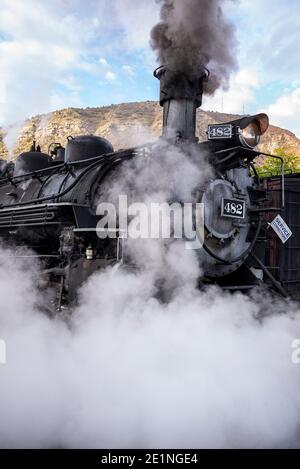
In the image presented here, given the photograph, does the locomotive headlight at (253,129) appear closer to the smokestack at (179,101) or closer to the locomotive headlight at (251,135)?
the locomotive headlight at (251,135)

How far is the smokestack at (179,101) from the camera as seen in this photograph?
4586 millimetres

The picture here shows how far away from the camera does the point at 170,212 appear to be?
12.9ft

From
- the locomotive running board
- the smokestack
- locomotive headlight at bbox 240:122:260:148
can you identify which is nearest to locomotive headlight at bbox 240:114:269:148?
locomotive headlight at bbox 240:122:260:148

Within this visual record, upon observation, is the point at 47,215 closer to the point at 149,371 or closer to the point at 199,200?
the point at 199,200

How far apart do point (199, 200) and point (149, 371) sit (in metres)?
1.56

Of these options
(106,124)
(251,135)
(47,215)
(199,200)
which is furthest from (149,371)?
(106,124)

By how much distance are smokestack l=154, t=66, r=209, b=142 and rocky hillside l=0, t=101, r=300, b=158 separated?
152ft

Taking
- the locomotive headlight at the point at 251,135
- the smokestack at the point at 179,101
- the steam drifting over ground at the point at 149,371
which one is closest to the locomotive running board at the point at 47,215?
the steam drifting over ground at the point at 149,371

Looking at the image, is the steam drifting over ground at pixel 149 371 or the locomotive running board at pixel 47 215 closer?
the steam drifting over ground at pixel 149 371

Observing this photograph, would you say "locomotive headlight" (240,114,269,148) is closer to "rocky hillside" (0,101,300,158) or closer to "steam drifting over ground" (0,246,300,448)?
"steam drifting over ground" (0,246,300,448)

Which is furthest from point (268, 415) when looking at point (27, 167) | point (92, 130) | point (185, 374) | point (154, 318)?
point (92, 130)

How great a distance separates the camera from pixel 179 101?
464cm

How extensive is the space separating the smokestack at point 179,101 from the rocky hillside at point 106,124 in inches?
1823

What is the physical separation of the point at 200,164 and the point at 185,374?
6.36ft
